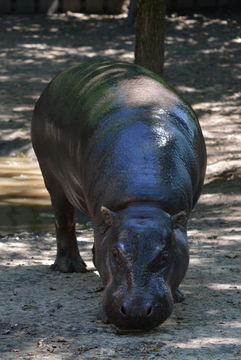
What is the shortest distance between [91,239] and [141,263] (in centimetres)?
363

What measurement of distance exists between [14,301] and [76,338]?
967mm

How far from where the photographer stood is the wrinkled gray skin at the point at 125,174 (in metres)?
4.86

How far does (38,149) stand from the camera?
7035 mm

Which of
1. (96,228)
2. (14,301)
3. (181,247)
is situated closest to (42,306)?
(14,301)

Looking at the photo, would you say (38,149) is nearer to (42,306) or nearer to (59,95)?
Result: (59,95)

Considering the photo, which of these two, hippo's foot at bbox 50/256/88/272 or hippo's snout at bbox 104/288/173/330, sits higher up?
hippo's snout at bbox 104/288/173/330

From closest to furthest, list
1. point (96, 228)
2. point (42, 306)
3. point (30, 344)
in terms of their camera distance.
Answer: point (30, 344)
point (96, 228)
point (42, 306)

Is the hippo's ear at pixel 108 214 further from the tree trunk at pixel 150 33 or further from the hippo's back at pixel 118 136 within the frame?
the tree trunk at pixel 150 33

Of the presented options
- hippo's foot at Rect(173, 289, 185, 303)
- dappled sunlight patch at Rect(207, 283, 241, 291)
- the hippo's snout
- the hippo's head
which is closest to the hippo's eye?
the hippo's head

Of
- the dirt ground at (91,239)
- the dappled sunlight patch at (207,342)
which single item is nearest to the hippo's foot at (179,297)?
the dirt ground at (91,239)

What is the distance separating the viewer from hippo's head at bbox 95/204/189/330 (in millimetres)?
4762

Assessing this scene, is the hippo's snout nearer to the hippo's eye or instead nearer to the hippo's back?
the hippo's eye

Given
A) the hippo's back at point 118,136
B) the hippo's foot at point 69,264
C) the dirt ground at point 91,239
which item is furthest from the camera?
the hippo's foot at point 69,264

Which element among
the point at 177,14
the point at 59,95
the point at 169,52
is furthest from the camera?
the point at 177,14
